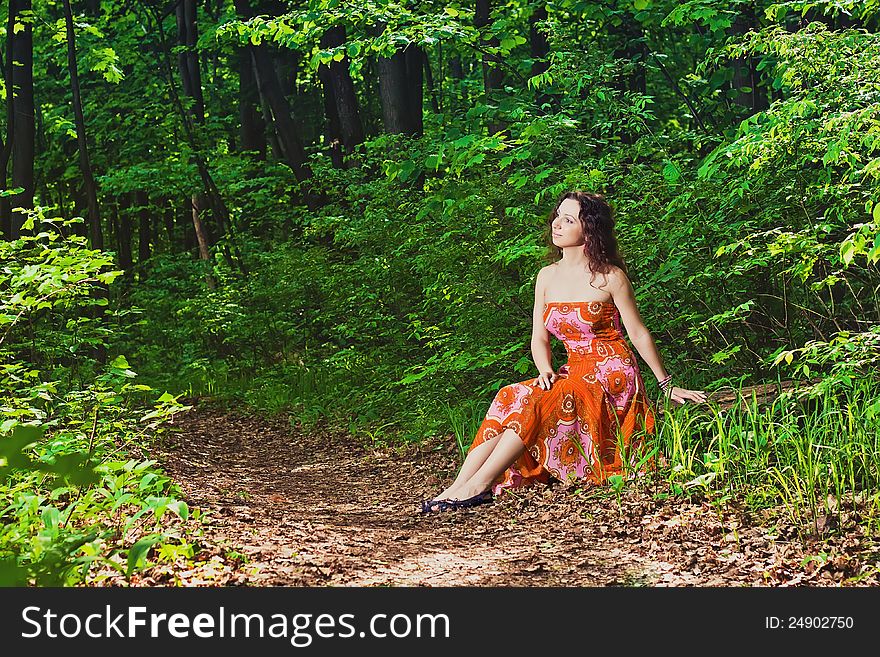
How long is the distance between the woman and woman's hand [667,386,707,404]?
61 millimetres

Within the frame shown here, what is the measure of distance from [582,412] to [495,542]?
1.13 meters

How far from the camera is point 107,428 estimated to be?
5.46 metres

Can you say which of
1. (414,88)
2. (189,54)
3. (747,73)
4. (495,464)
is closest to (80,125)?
(414,88)

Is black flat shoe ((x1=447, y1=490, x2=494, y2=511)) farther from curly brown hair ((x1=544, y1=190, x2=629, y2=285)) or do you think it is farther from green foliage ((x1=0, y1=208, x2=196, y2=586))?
green foliage ((x1=0, y1=208, x2=196, y2=586))

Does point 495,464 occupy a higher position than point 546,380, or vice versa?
point 546,380

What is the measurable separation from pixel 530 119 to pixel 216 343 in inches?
314

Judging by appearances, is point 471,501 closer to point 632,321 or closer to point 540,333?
point 540,333

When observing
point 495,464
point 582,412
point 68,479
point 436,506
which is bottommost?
point 436,506

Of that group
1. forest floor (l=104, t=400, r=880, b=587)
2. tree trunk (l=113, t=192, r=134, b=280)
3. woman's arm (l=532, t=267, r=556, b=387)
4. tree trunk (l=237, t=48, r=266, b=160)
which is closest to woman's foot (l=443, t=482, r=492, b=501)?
forest floor (l=104, t=400, r=880, b=587)

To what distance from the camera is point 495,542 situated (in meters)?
4.86

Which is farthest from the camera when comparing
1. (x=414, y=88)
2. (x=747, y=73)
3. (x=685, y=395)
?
(x=414, y=88)

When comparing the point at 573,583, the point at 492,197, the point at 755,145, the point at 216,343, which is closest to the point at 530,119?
the point at 492,197

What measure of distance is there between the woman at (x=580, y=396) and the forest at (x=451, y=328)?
0.17 m

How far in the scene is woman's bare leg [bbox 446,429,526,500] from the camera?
5.51 meters
